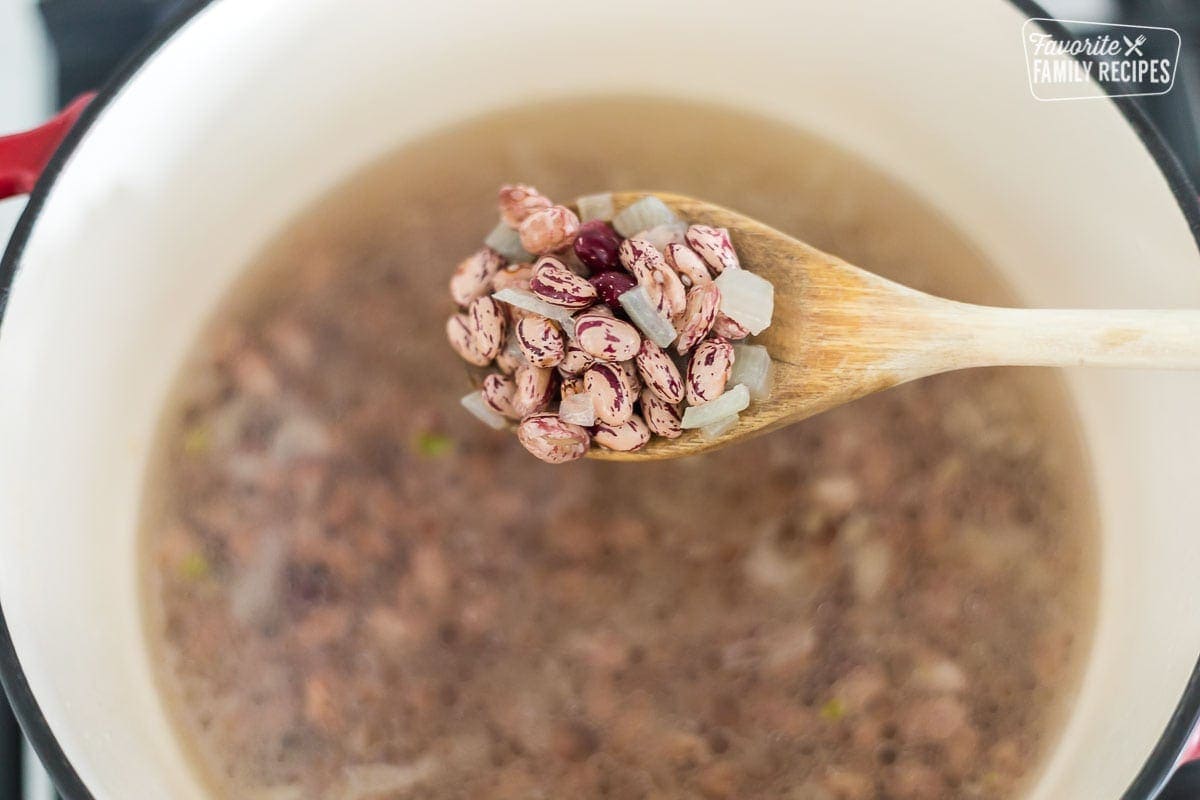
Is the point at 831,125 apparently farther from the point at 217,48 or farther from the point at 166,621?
the point at 166,621

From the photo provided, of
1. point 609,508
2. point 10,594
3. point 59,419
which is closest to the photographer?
point 10,594

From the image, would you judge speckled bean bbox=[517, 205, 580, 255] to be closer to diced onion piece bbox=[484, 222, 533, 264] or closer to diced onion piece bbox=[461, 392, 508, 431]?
diced onion piece bbox=[484, 222, 533, 264]

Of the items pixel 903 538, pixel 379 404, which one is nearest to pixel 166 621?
pixel 379 404

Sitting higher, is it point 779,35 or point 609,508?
point 779,35

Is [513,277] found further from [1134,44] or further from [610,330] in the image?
[1134,44]

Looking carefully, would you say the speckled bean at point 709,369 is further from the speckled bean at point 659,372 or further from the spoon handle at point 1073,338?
the spoon handle at point 1073,338

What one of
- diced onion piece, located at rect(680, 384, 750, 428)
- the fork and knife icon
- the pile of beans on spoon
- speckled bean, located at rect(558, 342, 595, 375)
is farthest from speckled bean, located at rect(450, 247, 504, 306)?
the fork and knife icon

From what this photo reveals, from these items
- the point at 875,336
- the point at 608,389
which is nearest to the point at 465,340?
the point at 608,389
